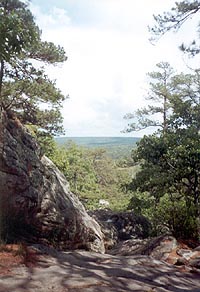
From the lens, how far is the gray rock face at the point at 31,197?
5859 millimetres

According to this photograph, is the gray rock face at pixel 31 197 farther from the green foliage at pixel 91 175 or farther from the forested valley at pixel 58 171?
the green foliage at pixel 91 175

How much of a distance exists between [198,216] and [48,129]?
9915mm

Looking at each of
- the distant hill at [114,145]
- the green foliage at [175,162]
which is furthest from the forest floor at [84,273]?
the distant hill at [114,145]

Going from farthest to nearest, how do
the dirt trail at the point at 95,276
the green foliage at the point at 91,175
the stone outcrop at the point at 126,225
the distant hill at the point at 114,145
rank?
the distant hill at the point at 114,145, the green foliage at the point at 91,175, the stone outcrop at the point at 126,225, the dirt trail at the point at 95,276

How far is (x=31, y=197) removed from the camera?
20.2 feet

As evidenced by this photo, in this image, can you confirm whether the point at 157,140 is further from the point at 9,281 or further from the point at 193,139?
the point at 9,281

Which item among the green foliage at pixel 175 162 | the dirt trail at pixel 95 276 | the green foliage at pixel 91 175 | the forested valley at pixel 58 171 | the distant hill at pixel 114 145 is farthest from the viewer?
the distant hill at pixel 114 145

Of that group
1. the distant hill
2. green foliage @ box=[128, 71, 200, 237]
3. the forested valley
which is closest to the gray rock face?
the forested valley

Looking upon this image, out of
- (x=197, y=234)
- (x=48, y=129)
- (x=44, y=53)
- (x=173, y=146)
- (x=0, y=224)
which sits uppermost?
(x=44, y=53)

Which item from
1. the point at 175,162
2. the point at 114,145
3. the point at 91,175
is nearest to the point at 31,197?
the point at 175,162

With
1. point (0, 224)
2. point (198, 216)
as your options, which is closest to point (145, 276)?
point (0, 224)

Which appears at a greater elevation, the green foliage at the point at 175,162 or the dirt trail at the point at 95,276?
the green foliage at the point at 175,162

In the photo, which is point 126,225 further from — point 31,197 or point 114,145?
point 114,145

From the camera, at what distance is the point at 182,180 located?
1099 centimetres
